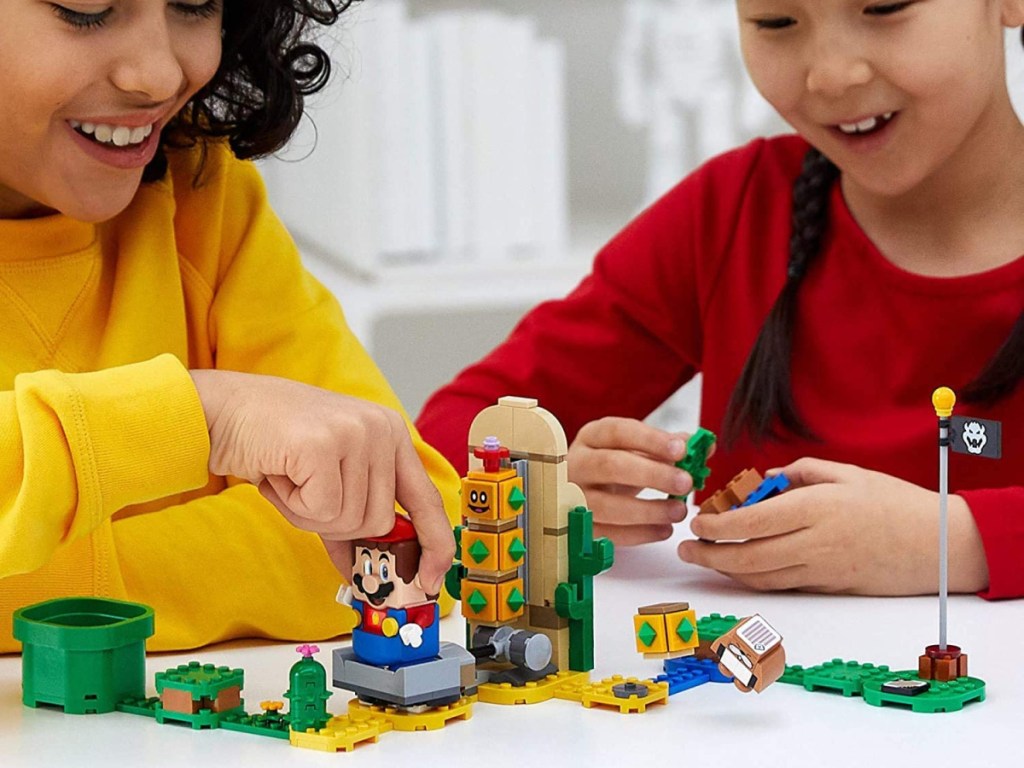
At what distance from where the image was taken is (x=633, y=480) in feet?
4.10

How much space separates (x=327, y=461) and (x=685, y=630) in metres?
0.23

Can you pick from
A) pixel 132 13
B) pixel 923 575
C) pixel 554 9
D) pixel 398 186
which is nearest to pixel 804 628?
pixel 923 575

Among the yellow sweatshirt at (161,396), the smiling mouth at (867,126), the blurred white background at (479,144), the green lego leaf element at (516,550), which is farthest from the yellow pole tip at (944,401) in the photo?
the blurred white background at (479,144)

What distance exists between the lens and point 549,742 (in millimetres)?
820

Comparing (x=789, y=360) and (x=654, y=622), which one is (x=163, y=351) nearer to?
(x=654, y=622)

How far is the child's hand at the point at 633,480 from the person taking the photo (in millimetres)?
1242

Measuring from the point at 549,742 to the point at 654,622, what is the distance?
0.40 feet

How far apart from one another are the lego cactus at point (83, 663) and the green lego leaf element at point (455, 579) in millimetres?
171

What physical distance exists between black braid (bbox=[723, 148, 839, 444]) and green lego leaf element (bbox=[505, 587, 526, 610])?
61cm

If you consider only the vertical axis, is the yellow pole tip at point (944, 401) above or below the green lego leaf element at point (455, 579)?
above

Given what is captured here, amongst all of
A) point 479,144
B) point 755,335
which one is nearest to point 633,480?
point 755,335

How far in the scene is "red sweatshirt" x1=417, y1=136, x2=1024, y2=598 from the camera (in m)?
1.44

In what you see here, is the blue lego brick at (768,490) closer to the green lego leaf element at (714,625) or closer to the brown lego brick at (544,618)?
the green lego leaf element at (714,625)

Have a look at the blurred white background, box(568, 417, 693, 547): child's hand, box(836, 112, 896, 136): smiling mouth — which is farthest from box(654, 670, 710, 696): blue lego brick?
the blurred white background
